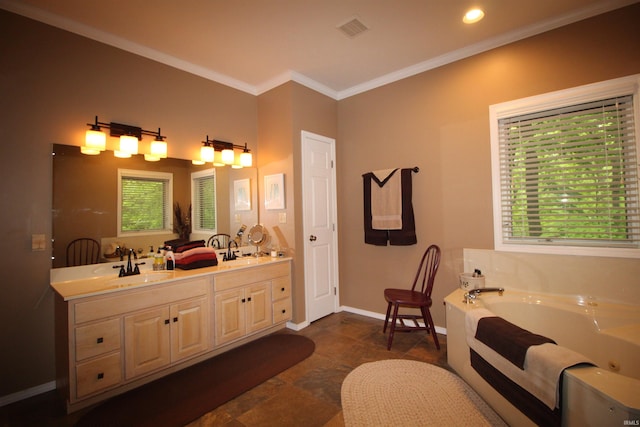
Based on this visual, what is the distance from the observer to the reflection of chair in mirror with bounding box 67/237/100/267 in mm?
2201

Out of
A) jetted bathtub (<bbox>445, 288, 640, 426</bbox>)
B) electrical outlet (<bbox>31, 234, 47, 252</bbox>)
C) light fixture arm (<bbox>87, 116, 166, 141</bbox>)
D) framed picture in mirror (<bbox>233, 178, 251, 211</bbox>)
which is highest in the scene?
light fixture arm (<bbox>87, 116, 166, 141</bbox>)

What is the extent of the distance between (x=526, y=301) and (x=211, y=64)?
362cm

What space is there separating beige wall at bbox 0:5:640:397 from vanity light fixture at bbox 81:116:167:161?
0.10 m

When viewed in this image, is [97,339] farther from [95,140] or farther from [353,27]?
[353,27]

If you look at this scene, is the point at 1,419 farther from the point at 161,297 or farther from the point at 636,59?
the point at 636,59

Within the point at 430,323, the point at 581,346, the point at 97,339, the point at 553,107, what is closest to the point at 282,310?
the point at 430,323

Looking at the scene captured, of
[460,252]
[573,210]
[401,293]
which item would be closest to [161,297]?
[401,293]

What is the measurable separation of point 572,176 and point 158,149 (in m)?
3.57

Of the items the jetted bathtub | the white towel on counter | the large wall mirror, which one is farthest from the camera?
the white towel on counter

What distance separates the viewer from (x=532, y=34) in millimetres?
2428

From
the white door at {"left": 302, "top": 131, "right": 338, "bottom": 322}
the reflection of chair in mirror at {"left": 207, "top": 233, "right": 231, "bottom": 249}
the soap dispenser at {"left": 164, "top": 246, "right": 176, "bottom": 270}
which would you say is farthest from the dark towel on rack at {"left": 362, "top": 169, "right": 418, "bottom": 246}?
the soap dispenser at {"left": 164, "top": 246, "right": 176, "bottom": 270}

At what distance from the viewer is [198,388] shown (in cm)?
208

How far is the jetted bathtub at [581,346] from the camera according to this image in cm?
113

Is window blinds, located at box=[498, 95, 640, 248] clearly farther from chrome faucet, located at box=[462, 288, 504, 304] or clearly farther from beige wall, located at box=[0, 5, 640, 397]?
chrome faucet, located at box=[462, 288, 504, 304]
